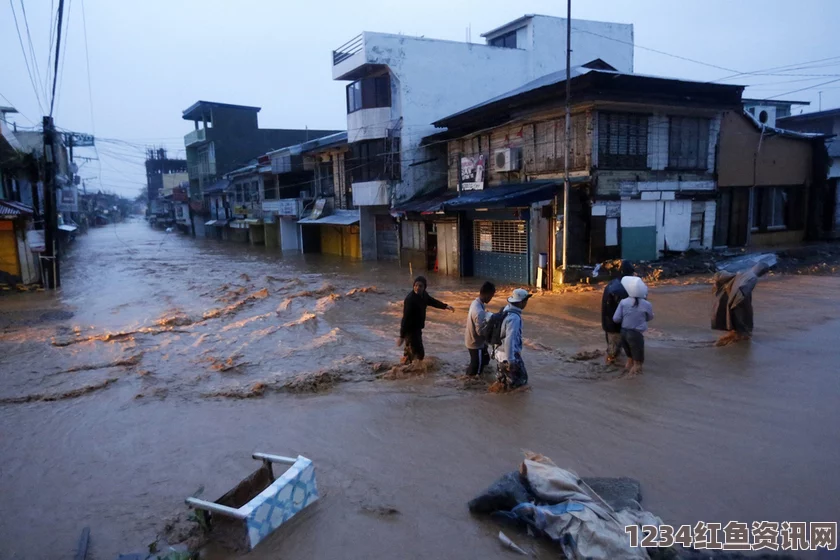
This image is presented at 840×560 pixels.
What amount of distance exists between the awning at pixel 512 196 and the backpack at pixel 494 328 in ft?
33.0

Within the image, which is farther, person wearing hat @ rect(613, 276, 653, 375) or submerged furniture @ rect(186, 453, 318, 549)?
person wearing hat @ rect(613, 276, 653, 375)

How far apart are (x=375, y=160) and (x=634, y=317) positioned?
21620 mm

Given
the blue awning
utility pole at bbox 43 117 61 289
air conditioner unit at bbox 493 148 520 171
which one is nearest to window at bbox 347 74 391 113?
the blue awning

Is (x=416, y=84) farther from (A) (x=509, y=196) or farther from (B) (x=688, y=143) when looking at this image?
(B) (x=688, y=143)

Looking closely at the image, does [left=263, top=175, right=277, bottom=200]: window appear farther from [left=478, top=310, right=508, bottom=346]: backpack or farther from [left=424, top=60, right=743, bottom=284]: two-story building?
[left=478, top=310, right=508, bottom=346]: backpack

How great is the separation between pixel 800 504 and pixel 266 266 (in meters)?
28.6

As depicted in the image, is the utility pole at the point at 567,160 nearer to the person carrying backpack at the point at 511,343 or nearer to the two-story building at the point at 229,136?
the person carrying backpack at the point at 511,343

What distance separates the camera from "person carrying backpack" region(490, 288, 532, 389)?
736cm

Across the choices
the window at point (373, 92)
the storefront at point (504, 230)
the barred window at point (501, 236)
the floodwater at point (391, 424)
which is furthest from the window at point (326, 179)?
the floodwater at point (391, 424)

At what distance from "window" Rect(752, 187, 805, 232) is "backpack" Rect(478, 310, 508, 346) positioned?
59.0 feet

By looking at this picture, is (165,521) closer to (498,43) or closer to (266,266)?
(266,266)

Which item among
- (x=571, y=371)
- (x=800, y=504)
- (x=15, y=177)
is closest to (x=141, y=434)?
(x=571, y=371)

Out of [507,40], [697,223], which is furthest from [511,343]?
[507,40]

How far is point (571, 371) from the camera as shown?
927 cm
